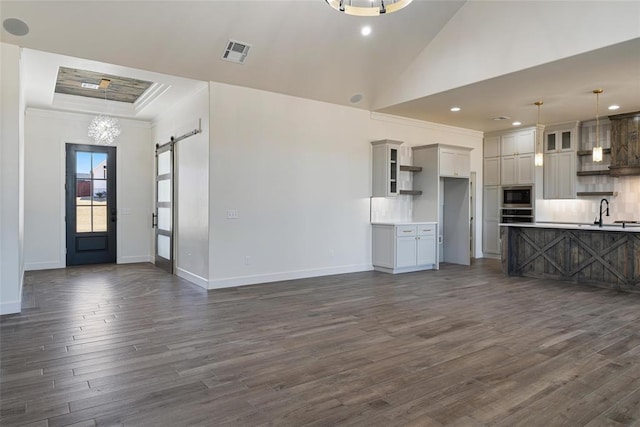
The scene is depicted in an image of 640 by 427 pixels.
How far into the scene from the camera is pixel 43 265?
751 centimetres

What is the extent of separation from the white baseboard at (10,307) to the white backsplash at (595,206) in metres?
9.25

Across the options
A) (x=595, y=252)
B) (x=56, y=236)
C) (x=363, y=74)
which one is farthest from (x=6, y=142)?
(x=595, y=252)

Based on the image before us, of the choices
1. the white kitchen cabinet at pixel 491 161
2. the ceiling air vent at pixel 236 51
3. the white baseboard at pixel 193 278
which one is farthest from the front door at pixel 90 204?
the white kitchen cabinet at pixel 491 161

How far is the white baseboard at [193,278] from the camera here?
5838 millimetres

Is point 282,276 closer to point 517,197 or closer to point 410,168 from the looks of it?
point 410,168

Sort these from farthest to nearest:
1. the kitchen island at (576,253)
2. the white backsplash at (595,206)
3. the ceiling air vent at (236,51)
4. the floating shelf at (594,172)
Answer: the floating shelf at (594,172), the white backsplash at (595,206), the kitchen island at (576,253), the ceiling air vent at (236,51)

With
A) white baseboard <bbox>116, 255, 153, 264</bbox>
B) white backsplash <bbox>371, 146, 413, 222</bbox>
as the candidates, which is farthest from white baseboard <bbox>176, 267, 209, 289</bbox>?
white backsplash <bbox>371, 146, 413, 222</bbox>

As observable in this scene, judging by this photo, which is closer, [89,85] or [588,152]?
[89,85]

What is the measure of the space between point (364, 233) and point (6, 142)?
540 cm

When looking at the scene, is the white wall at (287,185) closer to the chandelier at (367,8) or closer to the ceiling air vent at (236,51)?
the ceiling air vent at (236,51)

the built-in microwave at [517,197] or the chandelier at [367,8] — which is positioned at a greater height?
the chandelier at [367,8]

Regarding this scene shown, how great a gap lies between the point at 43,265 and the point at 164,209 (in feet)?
8.09

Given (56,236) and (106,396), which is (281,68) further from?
(56,236)

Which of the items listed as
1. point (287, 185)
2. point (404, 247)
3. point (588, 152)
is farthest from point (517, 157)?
point (287, 185)
